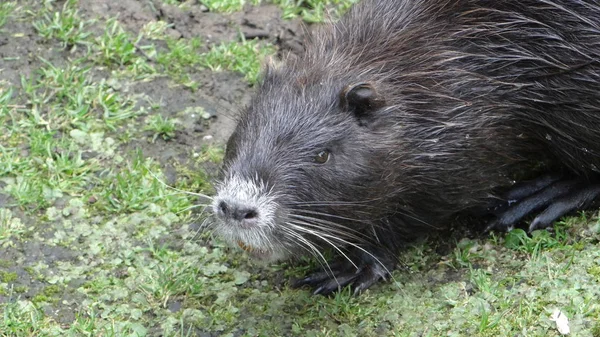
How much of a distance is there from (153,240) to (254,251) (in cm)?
94

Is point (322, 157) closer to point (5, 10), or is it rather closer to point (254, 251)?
point (254, 251)

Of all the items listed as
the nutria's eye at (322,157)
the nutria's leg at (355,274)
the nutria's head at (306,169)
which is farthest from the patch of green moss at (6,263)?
the nutria's eye at (322,157)

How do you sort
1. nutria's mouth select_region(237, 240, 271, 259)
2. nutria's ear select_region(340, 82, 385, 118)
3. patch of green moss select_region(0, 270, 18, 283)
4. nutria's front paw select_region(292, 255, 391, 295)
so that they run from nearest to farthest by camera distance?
1. nutria's mouth select_region(237, 240, 271, 259)
2. nutria's ear select_region(340, 82, 385, 118)
3. patch of green moss select_region(0, 270, 18, 283)
4. nutria's front paw select_region(292, 255, 391, 295)

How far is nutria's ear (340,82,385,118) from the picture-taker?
510 cm

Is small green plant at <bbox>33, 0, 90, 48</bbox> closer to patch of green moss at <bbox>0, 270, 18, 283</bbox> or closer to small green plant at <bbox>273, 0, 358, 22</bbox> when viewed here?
small green plant at <bbox>273, 0, 358, 22</bbox>

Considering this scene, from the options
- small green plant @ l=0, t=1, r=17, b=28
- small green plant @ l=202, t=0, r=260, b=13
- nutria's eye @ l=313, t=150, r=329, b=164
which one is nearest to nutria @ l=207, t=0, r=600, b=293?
nutria's eye @ l=313, t=150, r=329, b=164

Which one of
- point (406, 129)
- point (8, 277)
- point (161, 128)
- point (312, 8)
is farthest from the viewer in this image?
point (312, 8)

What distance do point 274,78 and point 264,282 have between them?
1.13 m

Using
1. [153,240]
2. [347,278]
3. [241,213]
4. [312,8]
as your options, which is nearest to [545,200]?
[347,278]

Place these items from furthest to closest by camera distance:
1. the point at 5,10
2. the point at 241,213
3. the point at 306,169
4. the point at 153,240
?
the point at 5,10
the point at 153,240
the point at 306,169
the point at 241,213

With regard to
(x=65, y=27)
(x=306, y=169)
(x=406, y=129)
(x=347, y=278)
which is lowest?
(x=347, y=278)

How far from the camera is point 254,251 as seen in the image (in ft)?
16.7

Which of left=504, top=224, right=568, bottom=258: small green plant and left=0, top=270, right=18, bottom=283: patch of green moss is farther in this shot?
left=504, top=224, right=568, bottom=258: small green plant

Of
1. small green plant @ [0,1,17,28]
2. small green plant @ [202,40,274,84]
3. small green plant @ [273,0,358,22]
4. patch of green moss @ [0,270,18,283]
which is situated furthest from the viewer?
small green plant @ [273,0,358,22]
